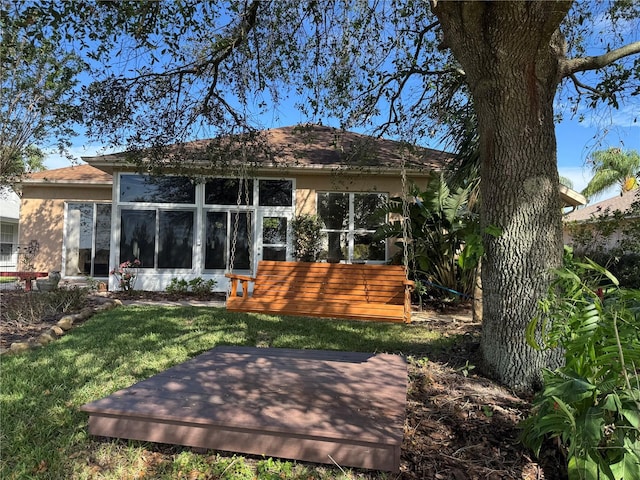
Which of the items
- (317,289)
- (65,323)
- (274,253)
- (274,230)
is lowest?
(65,323)

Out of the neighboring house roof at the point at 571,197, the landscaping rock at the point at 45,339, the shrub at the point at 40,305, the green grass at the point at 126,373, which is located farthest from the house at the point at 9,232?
the neighboring house roof at the point at 571,197

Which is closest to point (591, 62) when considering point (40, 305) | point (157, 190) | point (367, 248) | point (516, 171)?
point (516, 171)

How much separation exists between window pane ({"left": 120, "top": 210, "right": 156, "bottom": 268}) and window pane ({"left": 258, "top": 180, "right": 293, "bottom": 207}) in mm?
3200

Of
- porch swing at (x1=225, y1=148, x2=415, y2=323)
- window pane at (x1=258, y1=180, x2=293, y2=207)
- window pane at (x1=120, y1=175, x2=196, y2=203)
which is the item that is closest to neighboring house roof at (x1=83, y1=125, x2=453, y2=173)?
window pane at (x1=120, y1=175, x2=196, y2=203)

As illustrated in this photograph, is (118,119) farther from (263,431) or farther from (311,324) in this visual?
(263,431)

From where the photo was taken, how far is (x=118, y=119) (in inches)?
262

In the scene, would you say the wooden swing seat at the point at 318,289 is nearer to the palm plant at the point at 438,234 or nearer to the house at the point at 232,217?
the palm plant at the point at 438,234

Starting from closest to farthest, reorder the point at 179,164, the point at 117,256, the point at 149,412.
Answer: the point at 149,412
the point at 179,164
the point at 117,256

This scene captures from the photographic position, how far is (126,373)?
169 inches

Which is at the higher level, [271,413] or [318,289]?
[318,289]

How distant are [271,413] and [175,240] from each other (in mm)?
9972

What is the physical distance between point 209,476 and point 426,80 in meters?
7.21

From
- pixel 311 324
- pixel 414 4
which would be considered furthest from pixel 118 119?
pixel 414 4

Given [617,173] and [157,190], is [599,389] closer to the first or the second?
[157,190]
